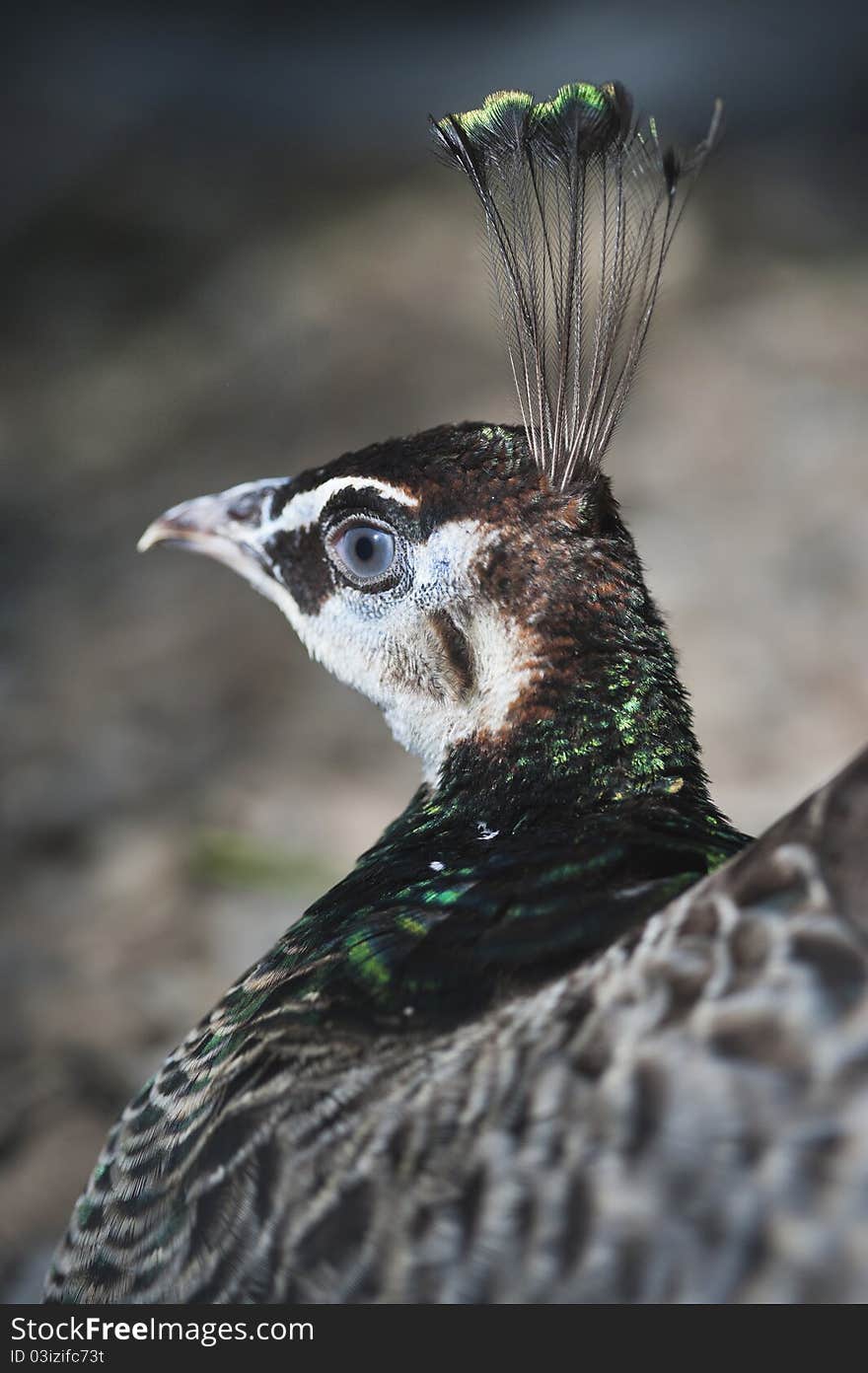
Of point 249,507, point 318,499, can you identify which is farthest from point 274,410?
point 318,499

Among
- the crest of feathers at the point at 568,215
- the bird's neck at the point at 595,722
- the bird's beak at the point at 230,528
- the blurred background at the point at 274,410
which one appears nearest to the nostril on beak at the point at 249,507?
the bird's beak at the point at 230,528

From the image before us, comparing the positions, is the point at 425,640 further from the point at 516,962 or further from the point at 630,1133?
the point at 630,1133

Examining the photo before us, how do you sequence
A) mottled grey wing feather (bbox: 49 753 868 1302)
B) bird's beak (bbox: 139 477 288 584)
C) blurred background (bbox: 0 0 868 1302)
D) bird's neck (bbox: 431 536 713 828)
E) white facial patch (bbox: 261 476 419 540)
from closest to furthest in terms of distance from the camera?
mottled grey wing feather (bbox: 49 753 868 1302) → bird's neck (bbox: 431 536 713 828) → white facial patch (bbox: 261 476 419 540) → bird's beak (bbox: 139 477 288 584) → blurred background (bbox: 0 0 868 1302)

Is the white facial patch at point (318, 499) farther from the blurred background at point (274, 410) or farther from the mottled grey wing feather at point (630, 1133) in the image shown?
the blurred background at point (274, 410)

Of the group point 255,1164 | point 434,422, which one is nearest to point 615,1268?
point 255,1164

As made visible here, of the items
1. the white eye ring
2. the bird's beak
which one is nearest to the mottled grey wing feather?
the white eye ring

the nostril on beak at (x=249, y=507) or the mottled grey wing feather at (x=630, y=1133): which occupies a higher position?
the nostril on beak at (x=249, y=507)

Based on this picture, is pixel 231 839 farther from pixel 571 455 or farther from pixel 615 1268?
pixel 615 1268

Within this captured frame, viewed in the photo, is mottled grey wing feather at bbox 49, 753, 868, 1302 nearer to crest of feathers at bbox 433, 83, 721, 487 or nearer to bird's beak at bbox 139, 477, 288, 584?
crest of feathers at bbox 433, 83, 721, 487
